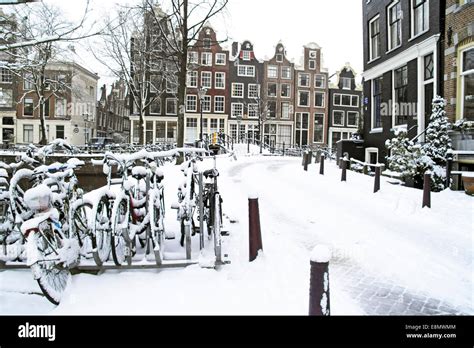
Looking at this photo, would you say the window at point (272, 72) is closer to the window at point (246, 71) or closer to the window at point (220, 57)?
the window at point (246, 71)

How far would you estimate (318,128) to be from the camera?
7.08 meters

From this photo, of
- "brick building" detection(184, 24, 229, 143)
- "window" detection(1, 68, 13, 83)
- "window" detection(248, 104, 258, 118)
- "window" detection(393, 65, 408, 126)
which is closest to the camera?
"window" detection(1, 68, 13, 83)

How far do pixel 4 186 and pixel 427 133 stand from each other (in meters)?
7.17

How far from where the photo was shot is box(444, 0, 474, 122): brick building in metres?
6.56

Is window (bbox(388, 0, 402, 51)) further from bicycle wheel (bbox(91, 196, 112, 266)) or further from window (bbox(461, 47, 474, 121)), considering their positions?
bicycle wheel (bbox(91, 196, 112, 266))

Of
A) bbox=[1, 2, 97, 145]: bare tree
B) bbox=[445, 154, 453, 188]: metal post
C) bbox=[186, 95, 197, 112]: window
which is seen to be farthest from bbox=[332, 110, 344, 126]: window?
bbox=[186, 95, 197, 112]: window

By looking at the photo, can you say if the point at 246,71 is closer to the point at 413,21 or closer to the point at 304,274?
the point at 413,21

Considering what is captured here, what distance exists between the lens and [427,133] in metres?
6.81

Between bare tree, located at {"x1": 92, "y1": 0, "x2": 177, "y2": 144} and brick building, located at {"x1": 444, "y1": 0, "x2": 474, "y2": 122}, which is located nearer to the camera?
brick building, located at {"x1": 444, "y1": 0, "x2": 474, "y2": 122}

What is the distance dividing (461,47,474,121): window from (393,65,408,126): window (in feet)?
4.58

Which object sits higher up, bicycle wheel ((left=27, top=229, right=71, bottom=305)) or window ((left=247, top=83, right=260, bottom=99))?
window ((left=247, top=83, right=260, bottom=99))

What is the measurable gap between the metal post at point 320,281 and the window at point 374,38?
699cm

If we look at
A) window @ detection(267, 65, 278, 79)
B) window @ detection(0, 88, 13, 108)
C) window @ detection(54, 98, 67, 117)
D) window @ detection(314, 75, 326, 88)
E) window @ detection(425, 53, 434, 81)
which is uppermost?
window @ detection(267, 65, 278, 79)
